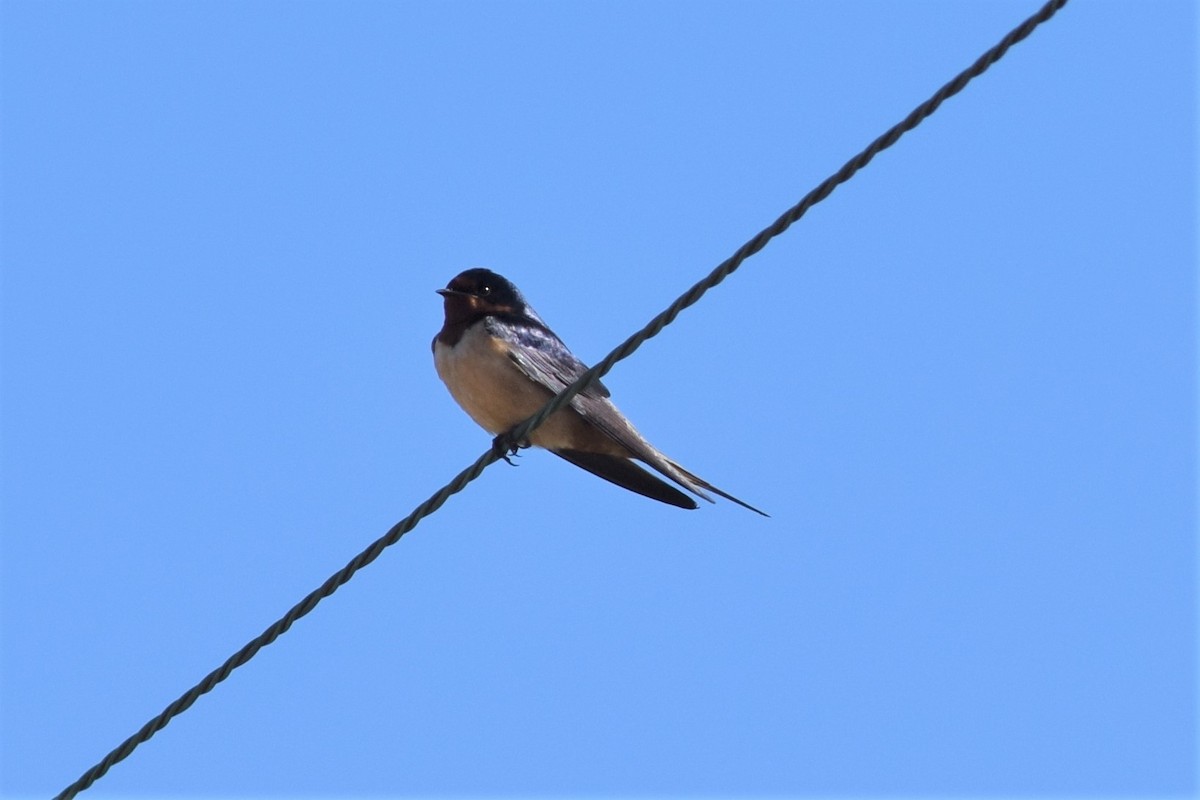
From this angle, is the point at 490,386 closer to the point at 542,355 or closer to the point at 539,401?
the point at 539,401

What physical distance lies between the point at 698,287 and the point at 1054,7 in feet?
3.22

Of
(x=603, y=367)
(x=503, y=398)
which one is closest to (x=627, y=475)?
(x=503, y=398)

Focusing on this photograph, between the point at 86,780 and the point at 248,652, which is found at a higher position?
the point at 248,652

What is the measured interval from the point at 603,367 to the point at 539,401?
7.85 ft

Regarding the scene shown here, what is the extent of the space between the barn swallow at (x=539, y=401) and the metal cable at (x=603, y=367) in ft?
5.52

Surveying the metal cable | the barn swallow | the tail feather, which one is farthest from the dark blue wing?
the metal cable

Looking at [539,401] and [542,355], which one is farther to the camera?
[542,355]

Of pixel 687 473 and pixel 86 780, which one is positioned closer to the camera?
pixel 86 780

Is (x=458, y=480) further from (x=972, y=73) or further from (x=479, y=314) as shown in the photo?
(x=479, y=314)

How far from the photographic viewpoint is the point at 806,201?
345cm

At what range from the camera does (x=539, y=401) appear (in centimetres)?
633

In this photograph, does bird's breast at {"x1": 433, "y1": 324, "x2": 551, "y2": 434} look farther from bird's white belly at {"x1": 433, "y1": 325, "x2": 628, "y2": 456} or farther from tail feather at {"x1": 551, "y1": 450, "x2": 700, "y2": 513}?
tail feather at {"x1": 551, "y1": 450, "x2": 700, "y2": 513}

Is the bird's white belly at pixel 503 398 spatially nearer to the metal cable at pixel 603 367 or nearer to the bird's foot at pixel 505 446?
the bird's foot at pixel 505 446

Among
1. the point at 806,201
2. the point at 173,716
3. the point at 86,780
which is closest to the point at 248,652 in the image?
the point at 173,716
